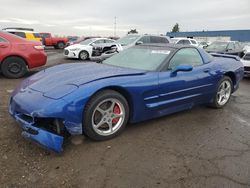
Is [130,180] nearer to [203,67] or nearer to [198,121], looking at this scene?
[198,121]

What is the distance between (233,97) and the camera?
245 inches

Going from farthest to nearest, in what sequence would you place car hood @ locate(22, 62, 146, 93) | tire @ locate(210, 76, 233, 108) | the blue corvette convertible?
1. tire @ locate(210, 76, 233, 108)
2. car hood @ locate(22, 62, 146, 93)
3. the blue corvette convertible

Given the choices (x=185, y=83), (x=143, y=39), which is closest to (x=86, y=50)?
(x=143, y=39)

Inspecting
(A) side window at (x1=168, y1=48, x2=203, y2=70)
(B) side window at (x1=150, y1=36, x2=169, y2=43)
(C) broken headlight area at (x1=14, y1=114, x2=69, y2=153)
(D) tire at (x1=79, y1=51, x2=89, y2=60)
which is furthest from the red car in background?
(B) side window at (x1=150, y1=36, x2=169, y2=43)

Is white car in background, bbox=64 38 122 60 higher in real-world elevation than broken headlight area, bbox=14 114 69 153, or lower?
higher

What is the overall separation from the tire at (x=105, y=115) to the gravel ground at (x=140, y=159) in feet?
0.44

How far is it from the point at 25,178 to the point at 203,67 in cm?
A: 349

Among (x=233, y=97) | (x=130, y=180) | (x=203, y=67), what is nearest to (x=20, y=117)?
(x=130, y=180)

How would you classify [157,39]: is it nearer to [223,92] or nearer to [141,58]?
[223,92]

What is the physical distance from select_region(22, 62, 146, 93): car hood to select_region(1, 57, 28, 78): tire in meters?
3.86

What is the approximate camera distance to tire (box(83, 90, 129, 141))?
3.14 m

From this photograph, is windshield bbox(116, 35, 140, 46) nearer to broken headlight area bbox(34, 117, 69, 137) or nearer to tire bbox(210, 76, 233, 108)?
tire bbox(210, 76, 233, 108)

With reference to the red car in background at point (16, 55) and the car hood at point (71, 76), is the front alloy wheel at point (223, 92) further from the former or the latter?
the red car in background at point (16, 55)

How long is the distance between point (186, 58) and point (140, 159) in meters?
2.28
